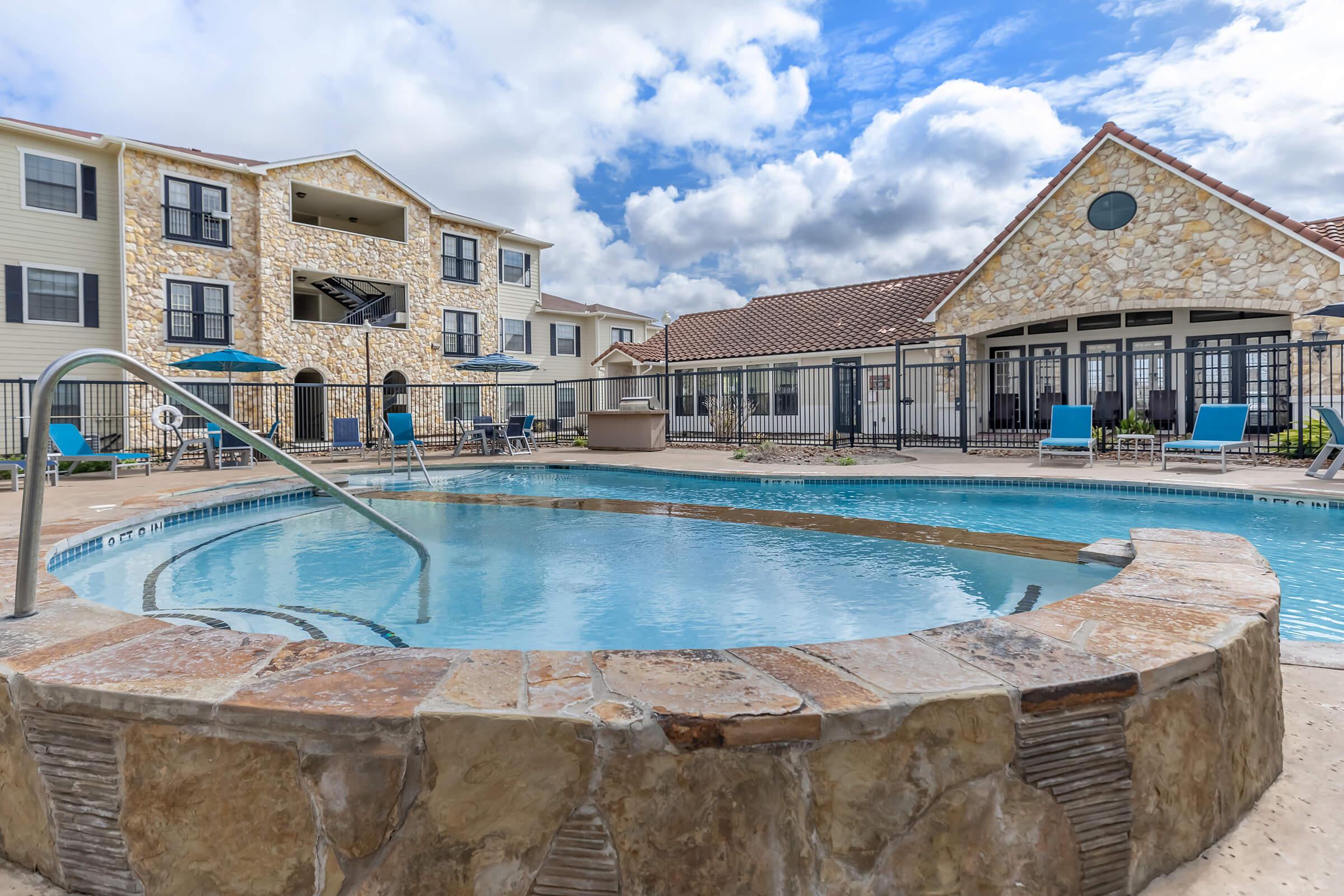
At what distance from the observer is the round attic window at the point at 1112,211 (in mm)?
13812

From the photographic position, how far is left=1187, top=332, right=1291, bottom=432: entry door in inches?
524

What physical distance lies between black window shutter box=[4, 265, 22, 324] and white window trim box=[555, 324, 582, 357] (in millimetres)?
15178

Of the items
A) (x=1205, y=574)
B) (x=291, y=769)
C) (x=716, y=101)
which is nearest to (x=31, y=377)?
(x=716, y=101)

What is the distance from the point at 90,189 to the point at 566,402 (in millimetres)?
14398

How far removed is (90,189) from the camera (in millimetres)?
16641

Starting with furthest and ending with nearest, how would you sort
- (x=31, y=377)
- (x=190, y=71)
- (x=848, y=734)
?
(x=31, y=377) < (x=190, y=71) < (x=848, y=734)

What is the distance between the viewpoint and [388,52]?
9.24 m

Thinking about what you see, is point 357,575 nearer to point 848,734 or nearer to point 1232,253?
point 848,734

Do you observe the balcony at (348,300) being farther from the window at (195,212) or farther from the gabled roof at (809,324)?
the gabled roof at (809,324)

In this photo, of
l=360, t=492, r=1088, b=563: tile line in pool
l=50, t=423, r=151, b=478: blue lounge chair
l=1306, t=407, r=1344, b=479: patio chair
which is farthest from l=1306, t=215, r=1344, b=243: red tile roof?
l=50, t=423, r=151, b=478: blue lounge chair

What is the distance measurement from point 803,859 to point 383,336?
72.4ft

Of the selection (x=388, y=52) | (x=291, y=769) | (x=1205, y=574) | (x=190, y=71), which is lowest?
(x=291, y=769)

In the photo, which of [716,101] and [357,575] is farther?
[716,101]

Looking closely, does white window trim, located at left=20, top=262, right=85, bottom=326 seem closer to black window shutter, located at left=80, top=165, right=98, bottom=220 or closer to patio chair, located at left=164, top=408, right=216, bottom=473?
black window shutter, located at left=80, top=165, right=98, bottom=220
